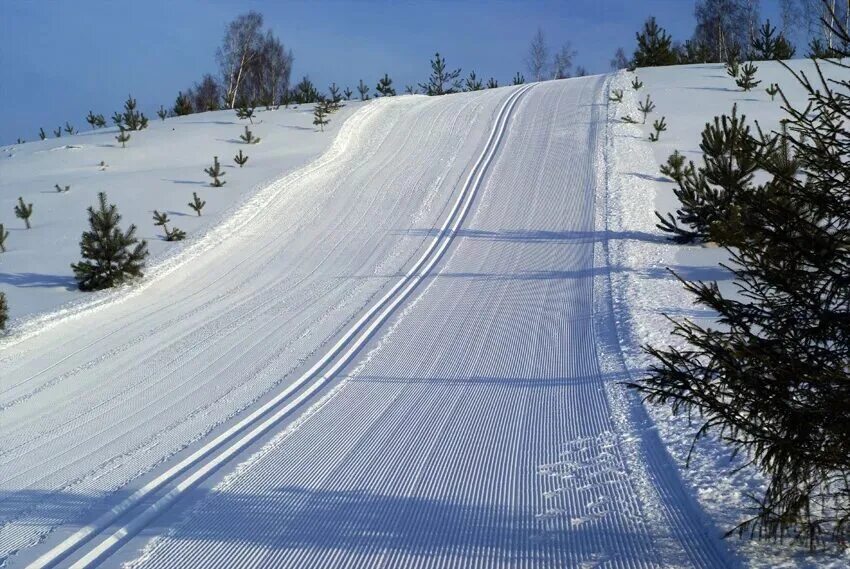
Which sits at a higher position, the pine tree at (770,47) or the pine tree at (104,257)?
the pine tree at (770,47)

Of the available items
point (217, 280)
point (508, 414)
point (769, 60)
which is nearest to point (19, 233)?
point (217, 280)

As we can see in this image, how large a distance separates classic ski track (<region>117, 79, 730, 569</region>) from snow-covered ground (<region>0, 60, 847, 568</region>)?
0.10 feet

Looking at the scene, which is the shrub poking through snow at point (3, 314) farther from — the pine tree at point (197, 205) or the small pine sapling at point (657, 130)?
the small pine sapling at point (657, 130)

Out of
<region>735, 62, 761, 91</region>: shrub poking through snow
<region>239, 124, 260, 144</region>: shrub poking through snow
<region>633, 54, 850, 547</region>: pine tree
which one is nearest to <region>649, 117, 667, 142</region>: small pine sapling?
<region>735, 62, 761, 91</region>: shrub poking through snow

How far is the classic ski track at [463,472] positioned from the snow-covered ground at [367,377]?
0.10 ft

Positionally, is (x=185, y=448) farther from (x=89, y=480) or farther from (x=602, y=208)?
(x=602, y=208)

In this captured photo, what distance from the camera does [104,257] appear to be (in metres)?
16.4

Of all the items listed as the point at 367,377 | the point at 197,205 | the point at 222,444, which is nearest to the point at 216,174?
the point at 197,205

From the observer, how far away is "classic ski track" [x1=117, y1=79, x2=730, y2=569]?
5.40 meters

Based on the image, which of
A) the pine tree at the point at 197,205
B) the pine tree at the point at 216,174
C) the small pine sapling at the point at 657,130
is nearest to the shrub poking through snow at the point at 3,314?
the pine tree at the point at 197,205

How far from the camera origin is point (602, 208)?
19.9 meters

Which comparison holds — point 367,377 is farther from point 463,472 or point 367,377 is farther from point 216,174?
point 216,174

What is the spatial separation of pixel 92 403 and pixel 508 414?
573 cm

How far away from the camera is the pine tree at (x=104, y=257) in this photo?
16.4m
